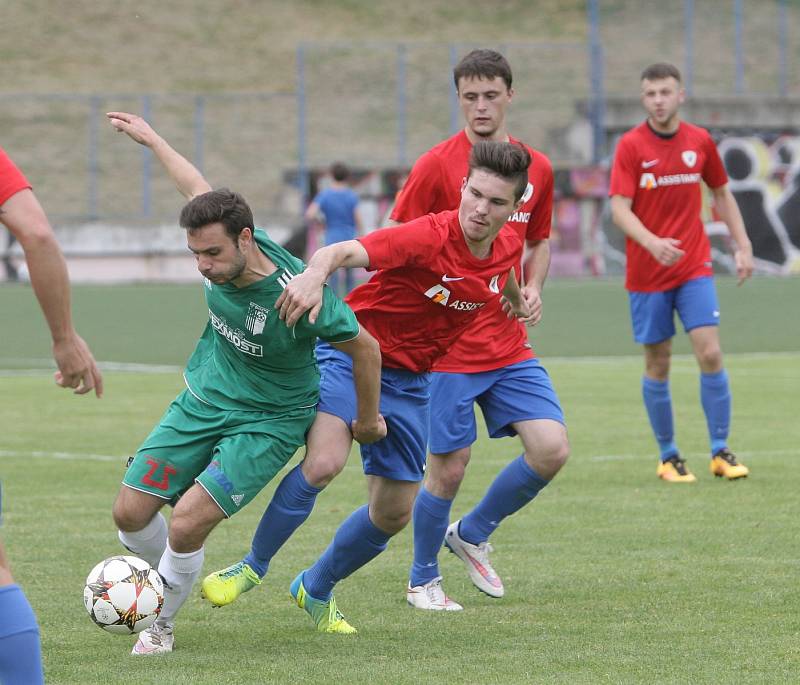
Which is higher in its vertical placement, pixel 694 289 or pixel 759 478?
pixel 694 289

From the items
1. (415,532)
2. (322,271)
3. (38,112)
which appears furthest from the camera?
(38,112)

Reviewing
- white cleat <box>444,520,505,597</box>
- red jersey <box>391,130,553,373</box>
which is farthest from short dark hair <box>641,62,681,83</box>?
white cleat <box>444,520,505,597</box>

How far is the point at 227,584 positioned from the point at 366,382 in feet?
2.95

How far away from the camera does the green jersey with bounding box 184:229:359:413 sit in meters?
5.03

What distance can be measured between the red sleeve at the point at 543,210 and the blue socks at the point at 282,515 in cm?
184

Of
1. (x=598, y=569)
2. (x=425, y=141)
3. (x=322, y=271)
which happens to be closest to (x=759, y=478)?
(x=598, y=569)

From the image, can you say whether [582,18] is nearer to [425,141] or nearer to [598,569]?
[425,141]

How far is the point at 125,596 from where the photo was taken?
4922mm

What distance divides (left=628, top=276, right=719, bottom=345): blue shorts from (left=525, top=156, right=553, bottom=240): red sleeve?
2.42 metres

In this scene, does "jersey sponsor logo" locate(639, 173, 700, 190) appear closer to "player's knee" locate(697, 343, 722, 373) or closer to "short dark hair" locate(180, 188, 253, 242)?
"player's knee" locate(697, 343, 722, 373)

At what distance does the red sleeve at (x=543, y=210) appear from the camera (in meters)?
6.50

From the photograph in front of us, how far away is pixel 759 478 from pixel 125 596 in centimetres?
482

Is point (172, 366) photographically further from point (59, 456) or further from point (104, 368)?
point (59, 456)

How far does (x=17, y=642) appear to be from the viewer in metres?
3.74
